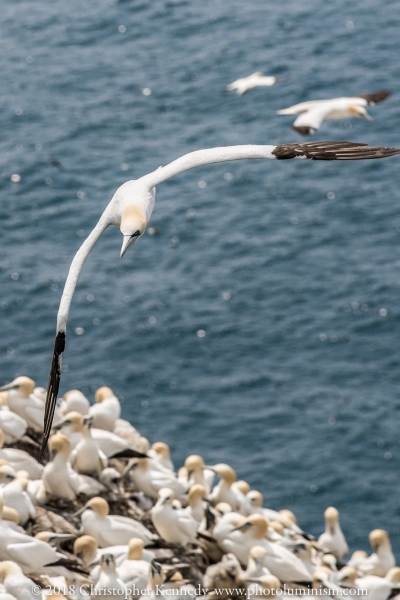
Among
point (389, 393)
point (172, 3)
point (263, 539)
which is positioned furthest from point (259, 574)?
point (172, 3)

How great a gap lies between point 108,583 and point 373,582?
179 inches

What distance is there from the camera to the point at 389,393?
26.1m

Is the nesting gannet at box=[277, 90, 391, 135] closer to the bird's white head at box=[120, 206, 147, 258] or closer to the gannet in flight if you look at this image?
the gannet in flight

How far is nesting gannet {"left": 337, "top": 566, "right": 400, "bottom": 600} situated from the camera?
55.4 feet

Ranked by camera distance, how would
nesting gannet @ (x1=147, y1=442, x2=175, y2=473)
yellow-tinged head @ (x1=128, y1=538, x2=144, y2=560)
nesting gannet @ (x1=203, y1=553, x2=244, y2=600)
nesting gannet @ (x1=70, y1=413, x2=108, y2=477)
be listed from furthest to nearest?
nesting gannet @ (x1=147, y1=442, x2=175, y2=473) < nesting gannet @ (x1=70, y1=413, x2=108, y2=477) < yellow-tinged head @ (x1=128, y1=538, x2=144, y2=560) < nesting gannet @ (x1=203, y1=553, x2=244, y2=600)

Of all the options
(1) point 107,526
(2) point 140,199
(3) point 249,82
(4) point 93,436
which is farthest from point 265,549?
(3) point 249,82

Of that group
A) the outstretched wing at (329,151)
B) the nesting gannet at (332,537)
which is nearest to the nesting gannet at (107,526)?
the nesting gannet at (332,537)

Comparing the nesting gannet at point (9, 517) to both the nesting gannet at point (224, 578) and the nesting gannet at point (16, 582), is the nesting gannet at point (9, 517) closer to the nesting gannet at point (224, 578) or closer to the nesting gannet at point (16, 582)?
the nesting gannet at point (16, 582)

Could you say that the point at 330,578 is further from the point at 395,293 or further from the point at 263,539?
the point at 395,293

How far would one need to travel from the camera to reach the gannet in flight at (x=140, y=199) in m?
12.2

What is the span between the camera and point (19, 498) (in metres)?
15.8

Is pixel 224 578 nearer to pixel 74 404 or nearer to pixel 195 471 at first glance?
pixel 195 471

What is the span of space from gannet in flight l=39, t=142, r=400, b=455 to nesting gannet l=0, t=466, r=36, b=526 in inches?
139

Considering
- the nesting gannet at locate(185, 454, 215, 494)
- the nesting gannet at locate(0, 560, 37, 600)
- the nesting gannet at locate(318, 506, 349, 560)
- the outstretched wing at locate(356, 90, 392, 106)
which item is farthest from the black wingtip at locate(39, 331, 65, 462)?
the outstretched wing at locate(356, 90, 392, 106)
